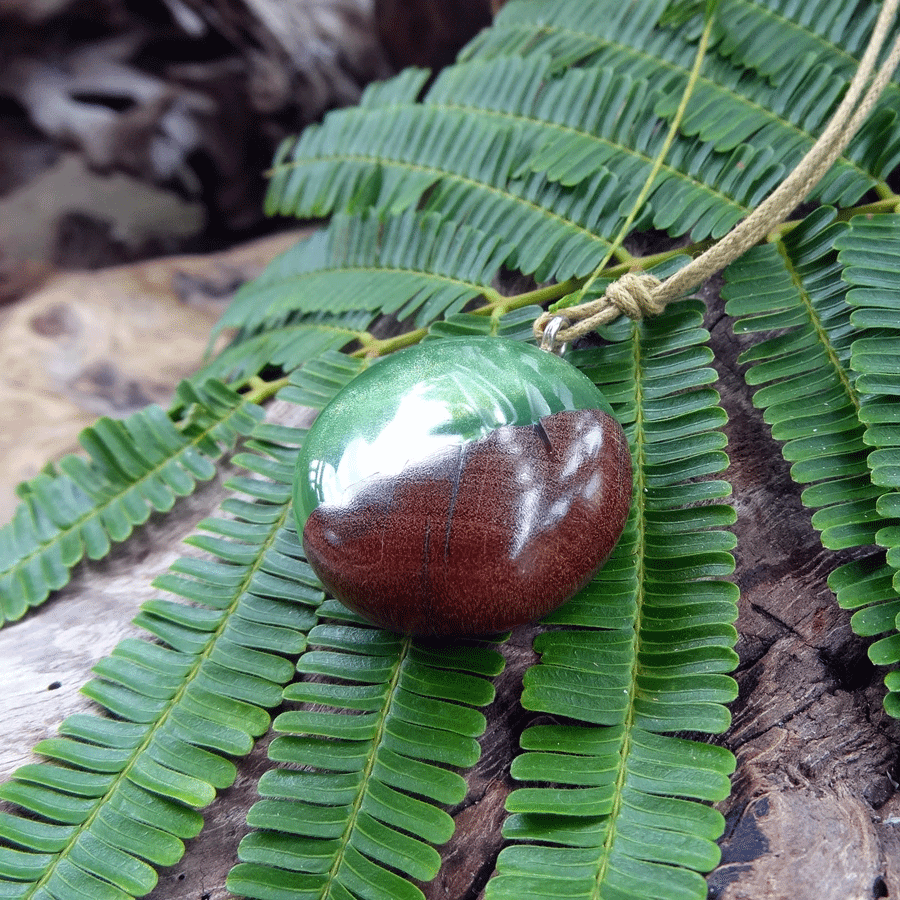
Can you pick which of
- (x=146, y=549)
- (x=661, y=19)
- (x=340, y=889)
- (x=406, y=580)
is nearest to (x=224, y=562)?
(x=146, y=549)

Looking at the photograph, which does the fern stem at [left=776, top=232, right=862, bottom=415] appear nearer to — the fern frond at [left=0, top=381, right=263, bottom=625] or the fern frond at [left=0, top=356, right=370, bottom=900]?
the fern frond at [left=0, top=356, right=370, bottom=900]

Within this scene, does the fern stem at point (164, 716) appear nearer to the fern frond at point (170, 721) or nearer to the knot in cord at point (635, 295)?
the fern frond at point (170, 721)

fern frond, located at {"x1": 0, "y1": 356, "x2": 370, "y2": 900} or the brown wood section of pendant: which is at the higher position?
the brown wood section of pendant

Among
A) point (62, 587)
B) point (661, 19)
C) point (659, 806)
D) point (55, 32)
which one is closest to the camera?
point (659, 806)

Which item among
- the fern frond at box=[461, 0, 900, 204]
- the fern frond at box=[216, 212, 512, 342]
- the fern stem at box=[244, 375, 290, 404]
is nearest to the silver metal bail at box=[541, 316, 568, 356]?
the fern frond at box=[216, 212, 512, 342]

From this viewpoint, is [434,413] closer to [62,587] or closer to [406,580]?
[406,580]

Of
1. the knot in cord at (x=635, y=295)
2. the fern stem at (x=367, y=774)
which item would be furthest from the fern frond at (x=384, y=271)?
the fern stem at (x=367, y=774)
